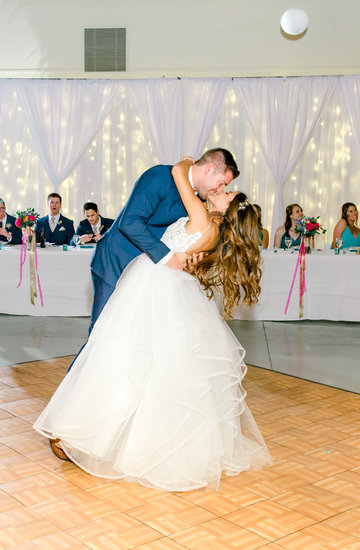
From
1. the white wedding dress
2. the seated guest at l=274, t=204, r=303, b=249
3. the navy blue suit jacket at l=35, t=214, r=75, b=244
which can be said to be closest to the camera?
the white wedding dress

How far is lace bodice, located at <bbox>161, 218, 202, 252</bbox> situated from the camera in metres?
3.00

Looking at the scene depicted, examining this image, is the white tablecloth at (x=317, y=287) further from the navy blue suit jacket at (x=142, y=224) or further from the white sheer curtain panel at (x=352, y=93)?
the navy blue suit jacket at (x=142, y=224)

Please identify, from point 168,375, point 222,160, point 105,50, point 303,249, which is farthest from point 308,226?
point 105,50

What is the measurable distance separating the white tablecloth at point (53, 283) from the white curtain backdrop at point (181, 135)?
2.82 meters

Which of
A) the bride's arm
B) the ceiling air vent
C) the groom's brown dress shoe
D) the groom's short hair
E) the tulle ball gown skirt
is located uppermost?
the ceiling air vent

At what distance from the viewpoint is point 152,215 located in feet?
10.5

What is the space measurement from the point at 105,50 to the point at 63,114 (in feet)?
3.30

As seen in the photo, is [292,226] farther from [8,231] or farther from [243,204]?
[243,204]

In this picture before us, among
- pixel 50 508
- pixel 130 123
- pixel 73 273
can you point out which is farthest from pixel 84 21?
pixel 50 508

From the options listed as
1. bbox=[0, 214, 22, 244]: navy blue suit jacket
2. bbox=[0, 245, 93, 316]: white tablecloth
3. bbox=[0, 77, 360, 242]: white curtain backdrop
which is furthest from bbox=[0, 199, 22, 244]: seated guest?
bbox=[0, 77, 360, 242]: white curtain backdrop

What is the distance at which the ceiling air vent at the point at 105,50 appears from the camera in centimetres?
894

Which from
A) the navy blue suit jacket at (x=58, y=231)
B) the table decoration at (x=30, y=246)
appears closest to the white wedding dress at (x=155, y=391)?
the table decoration at (x=30, y=246)

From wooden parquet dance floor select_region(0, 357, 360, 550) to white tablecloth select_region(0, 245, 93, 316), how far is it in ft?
9.40

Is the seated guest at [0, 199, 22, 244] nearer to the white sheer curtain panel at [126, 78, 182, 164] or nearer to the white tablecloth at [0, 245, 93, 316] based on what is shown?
the white tablecloth at [0, 245, 93, 316]
